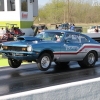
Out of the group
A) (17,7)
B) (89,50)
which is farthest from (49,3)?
(89,50)

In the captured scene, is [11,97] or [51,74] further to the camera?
[51,74]

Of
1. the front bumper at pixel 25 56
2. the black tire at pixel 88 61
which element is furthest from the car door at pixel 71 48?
the front bumper at pixel 25 56

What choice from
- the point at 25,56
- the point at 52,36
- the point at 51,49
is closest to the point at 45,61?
the point at 51,49

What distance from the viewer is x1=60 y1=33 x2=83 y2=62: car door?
31.2 ft

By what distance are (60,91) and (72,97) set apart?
347 millimetres

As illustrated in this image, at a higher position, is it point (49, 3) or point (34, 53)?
point (49, 3)

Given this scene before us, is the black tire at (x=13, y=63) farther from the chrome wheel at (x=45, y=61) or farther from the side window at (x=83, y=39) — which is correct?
the side window at (x=83, y=39)

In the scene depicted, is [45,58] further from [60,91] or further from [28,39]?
[60,91]

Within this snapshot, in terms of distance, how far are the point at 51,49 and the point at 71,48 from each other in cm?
114

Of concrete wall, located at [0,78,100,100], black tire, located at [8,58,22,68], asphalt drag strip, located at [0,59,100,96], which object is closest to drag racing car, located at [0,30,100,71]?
black tire, located at [8,58,22,68]

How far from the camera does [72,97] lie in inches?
179

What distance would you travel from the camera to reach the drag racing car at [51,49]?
8.54 meters

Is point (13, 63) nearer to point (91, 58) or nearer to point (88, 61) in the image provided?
point (88, 61)

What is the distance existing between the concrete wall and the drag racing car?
3.90 m
